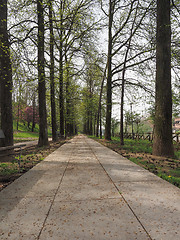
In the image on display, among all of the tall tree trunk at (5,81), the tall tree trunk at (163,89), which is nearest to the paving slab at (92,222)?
the tall tree trunk at (163,89)

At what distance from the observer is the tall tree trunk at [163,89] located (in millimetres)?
7809

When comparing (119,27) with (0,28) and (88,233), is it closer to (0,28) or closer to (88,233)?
(0,28)

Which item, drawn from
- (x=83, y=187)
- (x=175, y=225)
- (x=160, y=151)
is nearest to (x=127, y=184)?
(x=83, y=187)

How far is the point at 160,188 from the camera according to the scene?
12.6 feet

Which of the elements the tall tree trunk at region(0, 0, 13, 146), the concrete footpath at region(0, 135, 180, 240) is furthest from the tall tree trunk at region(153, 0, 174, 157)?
the tall tree trunk at region(0, 0, 13, 146)

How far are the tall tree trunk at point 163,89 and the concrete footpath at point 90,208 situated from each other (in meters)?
3.61

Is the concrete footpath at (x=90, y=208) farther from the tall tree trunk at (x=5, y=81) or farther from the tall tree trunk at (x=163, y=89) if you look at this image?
the tall tree trunk at (x=5, y=81)

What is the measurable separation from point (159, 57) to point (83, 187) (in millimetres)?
6989

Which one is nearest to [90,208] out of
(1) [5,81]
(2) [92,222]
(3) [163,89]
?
(2) [92,222]

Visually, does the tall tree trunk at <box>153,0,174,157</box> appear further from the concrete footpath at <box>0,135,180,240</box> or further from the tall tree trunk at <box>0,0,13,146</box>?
the tall tree trunk at <box>0,0,13,146</box>

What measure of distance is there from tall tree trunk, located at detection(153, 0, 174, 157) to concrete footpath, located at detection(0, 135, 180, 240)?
361 centimetres

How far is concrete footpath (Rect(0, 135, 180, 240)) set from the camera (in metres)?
2.25

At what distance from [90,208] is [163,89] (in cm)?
669

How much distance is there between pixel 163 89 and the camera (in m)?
7.89
